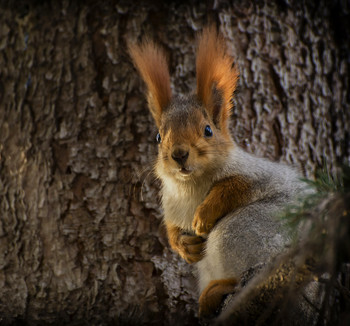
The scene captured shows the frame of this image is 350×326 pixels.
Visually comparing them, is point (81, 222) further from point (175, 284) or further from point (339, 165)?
point (339, 165)

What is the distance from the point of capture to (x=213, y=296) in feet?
2.89

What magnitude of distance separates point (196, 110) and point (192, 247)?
372 millimetres

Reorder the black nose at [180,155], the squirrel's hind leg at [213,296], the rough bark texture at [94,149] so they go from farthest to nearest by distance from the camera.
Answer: the rough bark texture at [94,149]
the black nose at [180,155]
the squirrel's hind leg at [213,296]

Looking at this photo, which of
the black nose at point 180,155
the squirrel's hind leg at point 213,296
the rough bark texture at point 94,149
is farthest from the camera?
the rough bark texture at point 94,149

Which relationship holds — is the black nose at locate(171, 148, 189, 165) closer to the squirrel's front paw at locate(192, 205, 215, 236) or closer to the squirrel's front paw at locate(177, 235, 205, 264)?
the squirrel's front paw at locate(192, 205, 215, 236)

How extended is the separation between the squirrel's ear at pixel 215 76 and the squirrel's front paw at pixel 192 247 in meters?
0.33

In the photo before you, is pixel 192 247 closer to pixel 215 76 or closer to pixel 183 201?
pixel 183 201

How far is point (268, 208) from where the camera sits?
1027 millimetres

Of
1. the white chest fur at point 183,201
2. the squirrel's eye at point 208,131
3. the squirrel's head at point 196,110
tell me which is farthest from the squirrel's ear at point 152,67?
the white chest fur at point 183,201

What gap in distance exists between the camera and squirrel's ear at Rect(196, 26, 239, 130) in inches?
39.9

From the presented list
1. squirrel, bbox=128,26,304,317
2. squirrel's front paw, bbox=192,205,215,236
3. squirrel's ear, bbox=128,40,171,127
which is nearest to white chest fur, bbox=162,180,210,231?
squirrel, bbox=128,26,304,317

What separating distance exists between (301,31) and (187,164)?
3.26 feet

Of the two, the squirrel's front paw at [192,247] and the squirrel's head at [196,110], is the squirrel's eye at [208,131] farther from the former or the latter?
the squirrel's front paw at [192,247]

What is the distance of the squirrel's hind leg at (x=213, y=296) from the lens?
2.88 ft
